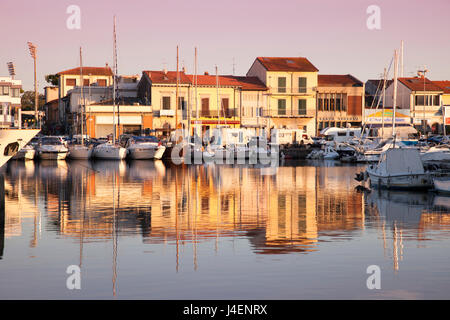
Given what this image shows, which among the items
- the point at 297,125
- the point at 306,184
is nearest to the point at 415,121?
the point at 297,125

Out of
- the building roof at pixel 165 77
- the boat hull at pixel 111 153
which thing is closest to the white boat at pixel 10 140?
the boat hull at pixel 111 153

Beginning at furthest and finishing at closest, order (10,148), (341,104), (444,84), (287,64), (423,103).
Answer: (444,84) < (423,103) < (287,64) < (341,104) < (10,148)

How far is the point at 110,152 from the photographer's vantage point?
54.6 meters

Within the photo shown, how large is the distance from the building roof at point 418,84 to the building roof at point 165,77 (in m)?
27.9

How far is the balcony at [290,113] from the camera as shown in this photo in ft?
250

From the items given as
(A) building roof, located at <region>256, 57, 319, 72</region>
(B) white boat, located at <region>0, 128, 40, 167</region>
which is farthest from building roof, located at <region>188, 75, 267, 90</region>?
(B) white boat, located at <region>0, 128, 40, 167</region>

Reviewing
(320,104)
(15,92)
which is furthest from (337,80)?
(15,92)

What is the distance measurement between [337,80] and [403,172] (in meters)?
52.3

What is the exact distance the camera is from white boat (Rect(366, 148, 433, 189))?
27797 mm

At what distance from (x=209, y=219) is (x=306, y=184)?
46.2ft

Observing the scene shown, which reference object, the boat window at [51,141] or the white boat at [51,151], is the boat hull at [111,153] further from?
the boat window at [51,141]

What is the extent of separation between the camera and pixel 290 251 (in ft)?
45.5

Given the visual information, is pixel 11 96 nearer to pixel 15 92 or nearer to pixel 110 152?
pixel 15 92
